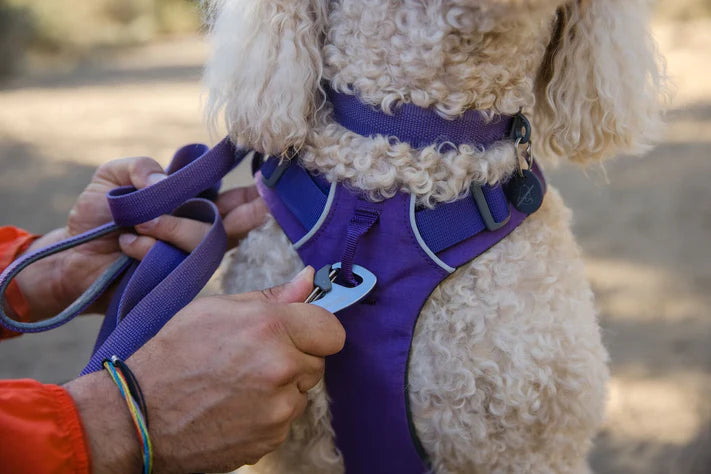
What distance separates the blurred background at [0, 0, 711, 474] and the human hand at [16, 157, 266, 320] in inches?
8.1

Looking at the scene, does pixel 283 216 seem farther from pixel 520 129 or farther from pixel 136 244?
pixel 520 129

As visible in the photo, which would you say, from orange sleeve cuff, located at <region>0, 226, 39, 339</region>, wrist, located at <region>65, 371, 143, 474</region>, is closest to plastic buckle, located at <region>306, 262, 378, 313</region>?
wrist, located at <region>65, 371, 143, 474</region>

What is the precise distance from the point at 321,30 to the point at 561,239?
55 cm

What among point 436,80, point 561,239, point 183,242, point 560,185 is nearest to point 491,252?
point 561,239

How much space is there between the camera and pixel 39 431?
3.05 feet

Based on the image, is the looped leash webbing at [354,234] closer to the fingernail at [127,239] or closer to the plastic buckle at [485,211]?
the plastic buckle at [485,211]

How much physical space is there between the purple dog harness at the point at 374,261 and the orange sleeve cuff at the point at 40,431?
0.12 meters

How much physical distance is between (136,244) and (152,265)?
0.10 metres

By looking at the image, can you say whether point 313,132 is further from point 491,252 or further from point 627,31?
point 627,31

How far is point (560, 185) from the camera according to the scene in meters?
4.23

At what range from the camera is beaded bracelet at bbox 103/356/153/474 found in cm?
97

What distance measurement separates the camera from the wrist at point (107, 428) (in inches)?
38.3

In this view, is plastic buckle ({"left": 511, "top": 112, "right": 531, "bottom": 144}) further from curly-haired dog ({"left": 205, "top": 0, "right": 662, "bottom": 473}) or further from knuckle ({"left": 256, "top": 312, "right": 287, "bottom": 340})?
knuckle ({"left": 256, "top": 312, "right": 287, "bottom": 340})

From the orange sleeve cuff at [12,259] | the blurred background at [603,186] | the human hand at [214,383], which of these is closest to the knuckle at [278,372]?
the human hand at [214,383]
